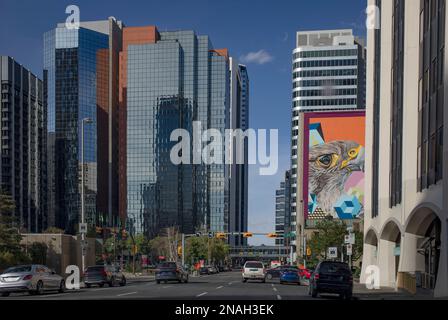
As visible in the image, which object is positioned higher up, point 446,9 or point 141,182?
point 446,9

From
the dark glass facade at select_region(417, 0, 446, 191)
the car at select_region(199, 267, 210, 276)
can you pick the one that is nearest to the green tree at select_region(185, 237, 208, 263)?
the car at select_region(199, 267, 210, 276)

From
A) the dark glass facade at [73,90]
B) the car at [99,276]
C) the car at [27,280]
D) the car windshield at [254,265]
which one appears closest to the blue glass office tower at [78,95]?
the dark glass facade at [73,90]

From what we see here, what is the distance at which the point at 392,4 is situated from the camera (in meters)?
41.9

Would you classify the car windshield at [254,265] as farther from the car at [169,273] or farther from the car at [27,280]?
the car at [27,280]

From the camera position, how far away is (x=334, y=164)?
136000 mm

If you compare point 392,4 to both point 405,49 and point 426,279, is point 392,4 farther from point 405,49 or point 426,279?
point 426,279

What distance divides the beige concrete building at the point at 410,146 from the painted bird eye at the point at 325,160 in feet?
288

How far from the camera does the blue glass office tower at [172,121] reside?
78.4 m

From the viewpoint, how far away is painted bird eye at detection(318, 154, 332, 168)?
13650 cm

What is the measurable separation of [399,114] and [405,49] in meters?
4.78

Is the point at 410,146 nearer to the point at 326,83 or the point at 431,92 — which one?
the point at 431,92

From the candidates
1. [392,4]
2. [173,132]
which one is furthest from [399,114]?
[173,132]

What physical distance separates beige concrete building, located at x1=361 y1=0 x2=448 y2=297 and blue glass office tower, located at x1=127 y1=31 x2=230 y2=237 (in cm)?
3259

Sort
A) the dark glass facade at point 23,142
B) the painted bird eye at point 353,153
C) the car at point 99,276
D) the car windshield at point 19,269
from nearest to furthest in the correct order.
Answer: the car windshield at point 19,269, the car at point 99,276, the dark glass facade at point 23,142, the painted bird eye at point 353,153
